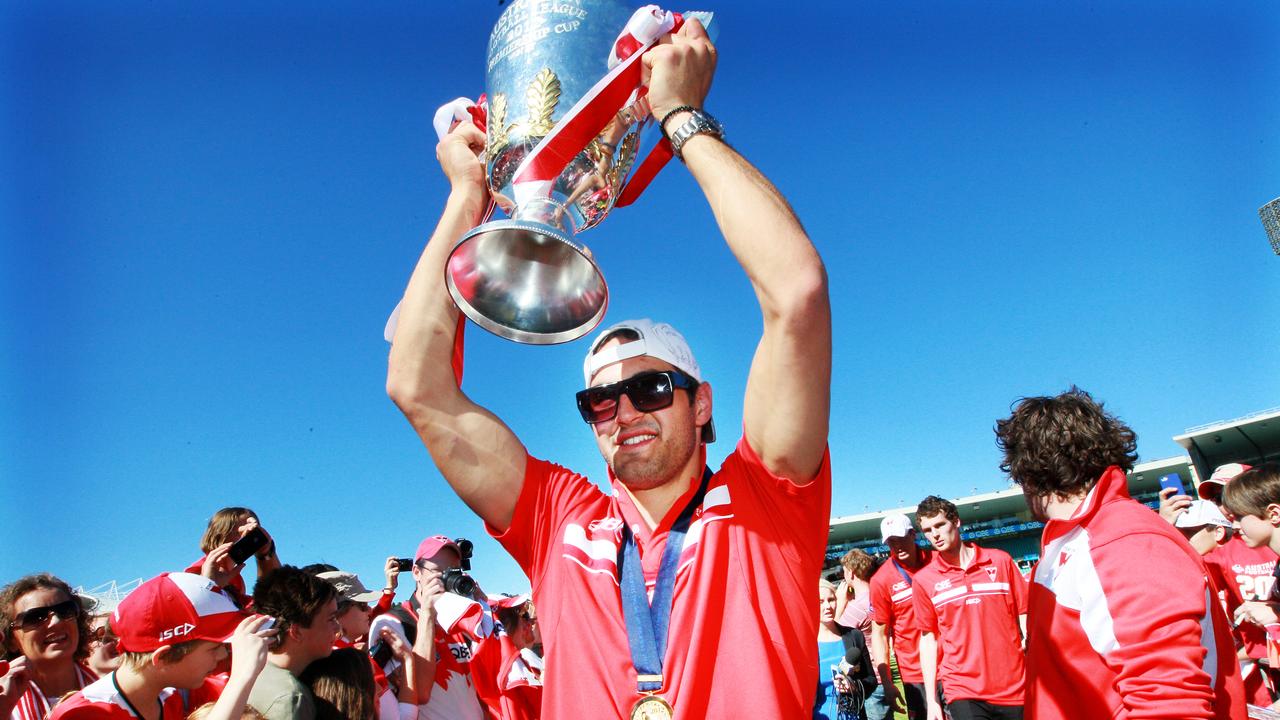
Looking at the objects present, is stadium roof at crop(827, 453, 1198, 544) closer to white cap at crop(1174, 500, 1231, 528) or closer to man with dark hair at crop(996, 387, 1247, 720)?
white cap at crop(1174, 500, 1231, 528)

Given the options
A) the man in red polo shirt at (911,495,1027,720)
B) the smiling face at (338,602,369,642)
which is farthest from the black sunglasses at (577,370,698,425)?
the man in red polo shirt at (911,495,1027,720)

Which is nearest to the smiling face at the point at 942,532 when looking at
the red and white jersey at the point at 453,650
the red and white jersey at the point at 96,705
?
the red and white jersey at the point at 453,650

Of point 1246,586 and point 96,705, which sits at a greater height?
point 1246,586

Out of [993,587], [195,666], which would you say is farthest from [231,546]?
[993,587]

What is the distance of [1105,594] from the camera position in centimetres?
249

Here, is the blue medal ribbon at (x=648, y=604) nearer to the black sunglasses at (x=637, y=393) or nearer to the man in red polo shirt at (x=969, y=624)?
the black sunglasses at (x=637, y=393)

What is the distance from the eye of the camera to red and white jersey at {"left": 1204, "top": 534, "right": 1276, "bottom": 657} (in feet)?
19.3

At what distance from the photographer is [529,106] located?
87.0 inches

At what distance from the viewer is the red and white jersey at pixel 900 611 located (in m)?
8.23

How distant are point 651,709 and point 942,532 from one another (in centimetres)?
A: 572

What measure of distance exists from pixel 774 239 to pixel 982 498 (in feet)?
186

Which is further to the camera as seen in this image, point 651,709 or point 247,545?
point 247,545

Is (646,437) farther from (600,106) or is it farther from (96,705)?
(96,705)

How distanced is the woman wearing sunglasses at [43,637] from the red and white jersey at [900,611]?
7.03m
